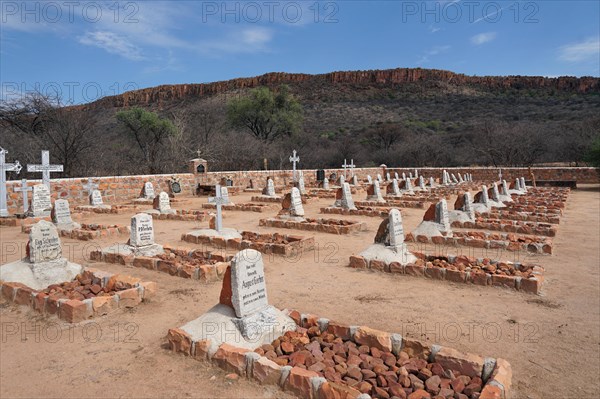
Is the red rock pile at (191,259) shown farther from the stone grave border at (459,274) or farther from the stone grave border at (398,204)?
the stone grave border at (398,204)

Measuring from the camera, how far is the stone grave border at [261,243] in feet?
24.2

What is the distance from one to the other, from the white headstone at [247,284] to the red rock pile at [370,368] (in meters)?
0.39

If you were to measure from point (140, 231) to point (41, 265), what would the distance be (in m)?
1.68

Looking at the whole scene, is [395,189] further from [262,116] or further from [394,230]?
[262,116]

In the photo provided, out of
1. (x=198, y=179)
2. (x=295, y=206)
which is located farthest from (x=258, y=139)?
(x=295, y=206)

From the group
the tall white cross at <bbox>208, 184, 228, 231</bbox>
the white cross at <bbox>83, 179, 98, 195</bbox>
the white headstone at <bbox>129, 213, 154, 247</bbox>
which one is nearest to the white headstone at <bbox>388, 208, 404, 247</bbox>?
the tall white cross at <bbox>208, 184, 228, 231</bbox>

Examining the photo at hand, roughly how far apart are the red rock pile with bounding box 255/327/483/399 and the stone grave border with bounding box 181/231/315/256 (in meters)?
3.66

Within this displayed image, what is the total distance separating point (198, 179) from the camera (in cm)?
2053

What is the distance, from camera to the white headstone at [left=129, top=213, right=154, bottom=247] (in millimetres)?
6754

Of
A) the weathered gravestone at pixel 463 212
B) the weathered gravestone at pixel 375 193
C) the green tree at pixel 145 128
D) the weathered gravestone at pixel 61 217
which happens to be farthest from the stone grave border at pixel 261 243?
the green tree at pixel 145 128

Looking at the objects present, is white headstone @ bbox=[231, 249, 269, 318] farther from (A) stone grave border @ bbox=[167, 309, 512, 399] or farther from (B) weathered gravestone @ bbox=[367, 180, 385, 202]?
(B) weathered gravestone @ bbox=[367, 180, 385, 202]

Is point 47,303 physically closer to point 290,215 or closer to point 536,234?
point 290,215

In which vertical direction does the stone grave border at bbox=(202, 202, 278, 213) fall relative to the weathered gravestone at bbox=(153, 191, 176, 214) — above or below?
below

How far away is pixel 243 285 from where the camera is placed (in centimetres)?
378
